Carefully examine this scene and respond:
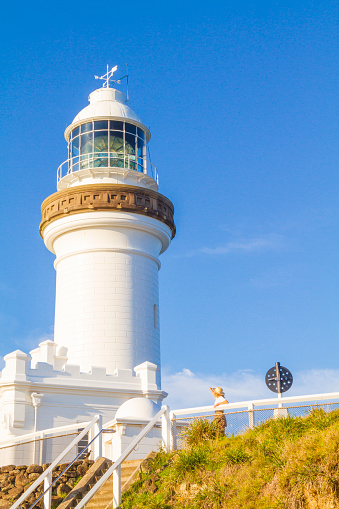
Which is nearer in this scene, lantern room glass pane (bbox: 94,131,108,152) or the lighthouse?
the lighthouse

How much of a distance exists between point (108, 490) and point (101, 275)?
1117 centimetres

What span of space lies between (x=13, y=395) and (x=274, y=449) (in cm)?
1031

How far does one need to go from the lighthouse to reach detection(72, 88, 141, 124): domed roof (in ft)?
0.19

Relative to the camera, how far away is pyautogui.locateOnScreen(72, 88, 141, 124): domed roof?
27.0 m

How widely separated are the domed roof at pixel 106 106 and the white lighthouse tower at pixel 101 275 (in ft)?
0.16

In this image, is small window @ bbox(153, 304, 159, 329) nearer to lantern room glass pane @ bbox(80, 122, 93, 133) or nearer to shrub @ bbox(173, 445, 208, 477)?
lantern room glass pane @ bbox(80, 122, 93, 133)

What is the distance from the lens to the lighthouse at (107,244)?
2395cm

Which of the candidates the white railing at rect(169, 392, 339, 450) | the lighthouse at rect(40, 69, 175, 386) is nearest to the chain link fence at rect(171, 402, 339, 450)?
the white railing at rect(169, 392, 339, 450)

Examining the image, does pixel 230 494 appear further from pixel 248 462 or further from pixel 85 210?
pixel 85 210

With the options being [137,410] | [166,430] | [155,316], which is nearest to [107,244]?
[155,316]

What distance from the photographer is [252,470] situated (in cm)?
1199

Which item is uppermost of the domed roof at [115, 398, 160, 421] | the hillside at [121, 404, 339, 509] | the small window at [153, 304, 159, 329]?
the small window at [153, 304, 159, 329]

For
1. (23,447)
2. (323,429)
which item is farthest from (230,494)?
(23,447)

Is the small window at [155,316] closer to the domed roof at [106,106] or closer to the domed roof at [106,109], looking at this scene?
the domed roof at [106,109]
